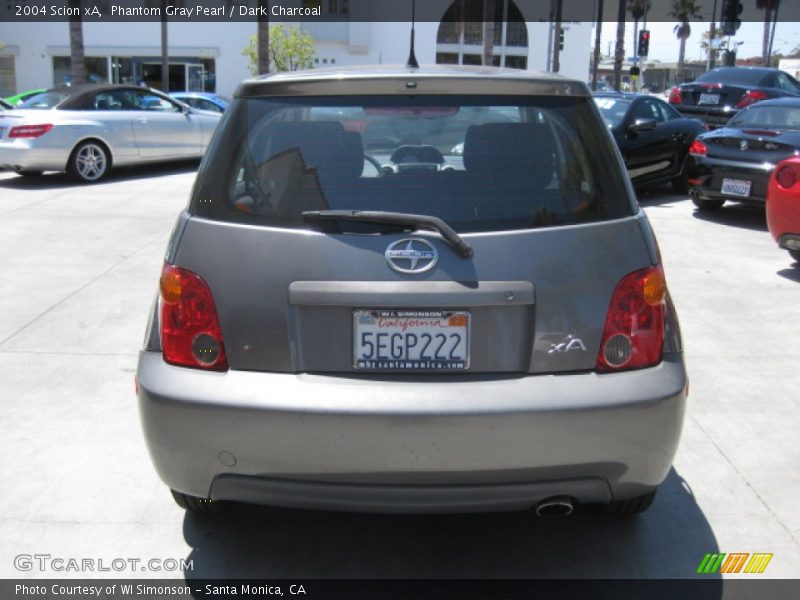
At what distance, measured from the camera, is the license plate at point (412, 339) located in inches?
107

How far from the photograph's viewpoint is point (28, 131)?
12.7 metres

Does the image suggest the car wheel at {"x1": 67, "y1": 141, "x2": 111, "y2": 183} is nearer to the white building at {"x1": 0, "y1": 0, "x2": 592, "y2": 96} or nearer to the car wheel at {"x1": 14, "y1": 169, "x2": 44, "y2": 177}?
the car wheel at {"x1": 14, "y1": 169, "x2": 44, "y2": 177}

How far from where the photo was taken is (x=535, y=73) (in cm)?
316

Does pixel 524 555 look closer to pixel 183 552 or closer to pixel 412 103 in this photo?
pixel 183 552

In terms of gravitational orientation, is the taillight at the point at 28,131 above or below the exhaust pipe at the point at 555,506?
above

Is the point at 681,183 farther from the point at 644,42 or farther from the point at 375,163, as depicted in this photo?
the point at 644,42

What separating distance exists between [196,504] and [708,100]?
15.4 meters

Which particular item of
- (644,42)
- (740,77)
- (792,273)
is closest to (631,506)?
(792,273)

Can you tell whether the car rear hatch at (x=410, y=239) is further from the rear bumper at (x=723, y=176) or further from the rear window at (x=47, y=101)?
the rear window at (x=47, y=101)

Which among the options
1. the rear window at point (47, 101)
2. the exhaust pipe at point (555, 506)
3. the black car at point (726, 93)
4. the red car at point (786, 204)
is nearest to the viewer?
the exhaust pipe at point (555, 506)

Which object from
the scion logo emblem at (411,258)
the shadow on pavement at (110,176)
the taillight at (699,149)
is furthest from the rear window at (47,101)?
the scion logo emblem at (411,258)

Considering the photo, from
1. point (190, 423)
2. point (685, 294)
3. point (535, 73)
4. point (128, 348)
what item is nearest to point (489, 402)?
point (190, 423)

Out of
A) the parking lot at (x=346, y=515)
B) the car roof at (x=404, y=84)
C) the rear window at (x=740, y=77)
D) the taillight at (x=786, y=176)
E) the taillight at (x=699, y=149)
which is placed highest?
the car roof at (x=404, y=84)

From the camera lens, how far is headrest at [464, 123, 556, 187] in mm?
2891
